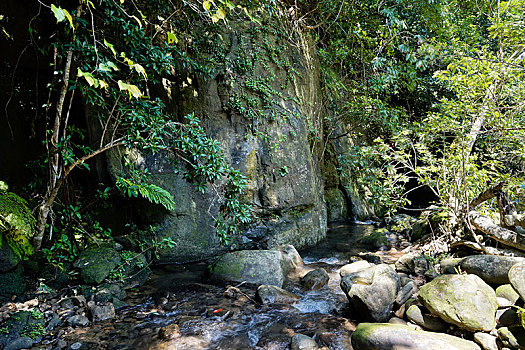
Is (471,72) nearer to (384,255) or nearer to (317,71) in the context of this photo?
(384,255)

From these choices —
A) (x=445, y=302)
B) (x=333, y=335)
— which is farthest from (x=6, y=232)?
(x=445, y=302)

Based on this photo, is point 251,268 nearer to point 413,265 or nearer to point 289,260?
point 289,260

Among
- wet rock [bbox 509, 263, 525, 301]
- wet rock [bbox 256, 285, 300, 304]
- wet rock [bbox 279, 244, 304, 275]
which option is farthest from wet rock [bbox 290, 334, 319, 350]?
wet rock [bbox 509, 263, 525, 301]

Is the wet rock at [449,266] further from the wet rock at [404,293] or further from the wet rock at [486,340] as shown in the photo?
the wet rock at [486,340]

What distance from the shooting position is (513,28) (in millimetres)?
5129

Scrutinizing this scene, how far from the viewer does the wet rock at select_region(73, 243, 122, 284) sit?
3.94m

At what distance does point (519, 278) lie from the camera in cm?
288

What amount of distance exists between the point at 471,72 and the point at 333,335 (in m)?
5.09

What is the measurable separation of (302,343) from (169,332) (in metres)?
1.50

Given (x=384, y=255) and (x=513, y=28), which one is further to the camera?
(x=384, y=255)

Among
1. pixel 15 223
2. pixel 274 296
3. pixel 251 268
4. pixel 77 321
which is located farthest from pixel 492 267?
pixel 15 223

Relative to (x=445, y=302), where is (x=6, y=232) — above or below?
above

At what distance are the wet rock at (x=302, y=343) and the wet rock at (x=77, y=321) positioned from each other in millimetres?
2419

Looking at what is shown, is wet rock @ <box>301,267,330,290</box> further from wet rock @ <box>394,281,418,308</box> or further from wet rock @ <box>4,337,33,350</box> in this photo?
wet rock @ <box>4,337,33,350</box>
